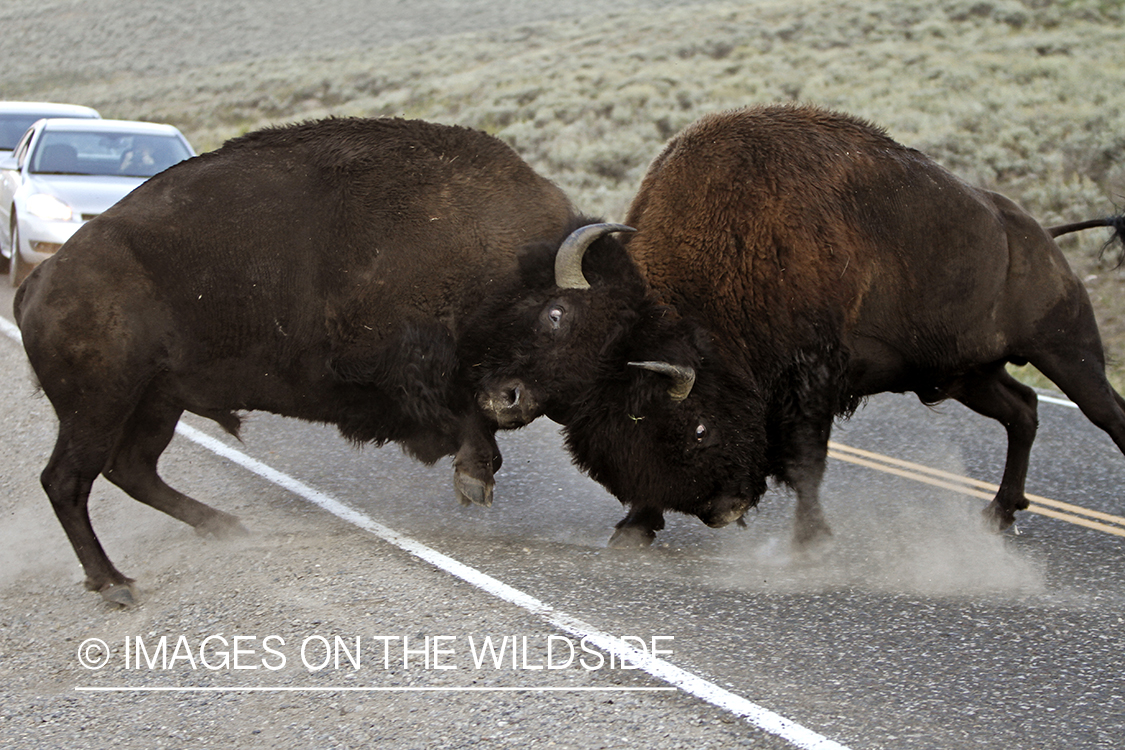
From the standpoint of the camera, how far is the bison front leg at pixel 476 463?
16.5 ft

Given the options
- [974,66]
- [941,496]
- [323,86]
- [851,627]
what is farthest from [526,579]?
[323,86]

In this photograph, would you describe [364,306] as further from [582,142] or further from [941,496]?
[582,142]

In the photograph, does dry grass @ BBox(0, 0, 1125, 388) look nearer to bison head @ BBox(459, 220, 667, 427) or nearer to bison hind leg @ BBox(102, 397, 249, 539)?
bison head @ BBox(459, 220, 667, 427)

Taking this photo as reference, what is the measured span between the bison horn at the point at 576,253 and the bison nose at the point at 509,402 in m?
0.52

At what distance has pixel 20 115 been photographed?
17.6 meters

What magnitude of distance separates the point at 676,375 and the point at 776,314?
0.67 meters

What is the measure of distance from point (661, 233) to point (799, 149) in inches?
32.4

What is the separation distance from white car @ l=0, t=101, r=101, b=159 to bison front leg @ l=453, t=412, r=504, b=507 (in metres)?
14.5

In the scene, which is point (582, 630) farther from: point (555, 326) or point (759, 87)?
point (759, 87)

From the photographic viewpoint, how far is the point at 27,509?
614cm

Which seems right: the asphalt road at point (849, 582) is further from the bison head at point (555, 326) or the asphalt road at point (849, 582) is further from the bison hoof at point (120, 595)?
the bison head at point (555, 326)

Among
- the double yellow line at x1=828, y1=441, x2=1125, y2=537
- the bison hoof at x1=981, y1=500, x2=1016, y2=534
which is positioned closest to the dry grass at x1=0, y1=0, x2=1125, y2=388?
the double yellow line at x1=828, y1=441, x2=1125, y2=537

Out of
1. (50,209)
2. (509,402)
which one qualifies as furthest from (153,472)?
(50,209)

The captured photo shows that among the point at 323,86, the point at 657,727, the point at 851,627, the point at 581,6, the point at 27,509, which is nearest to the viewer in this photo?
the point at 657,727
